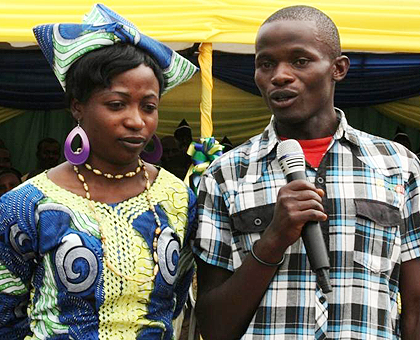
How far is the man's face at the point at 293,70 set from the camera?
9.09 ft

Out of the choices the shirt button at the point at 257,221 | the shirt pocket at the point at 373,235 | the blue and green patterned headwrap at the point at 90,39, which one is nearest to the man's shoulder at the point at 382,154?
the shirt pocket at the point at 373,235

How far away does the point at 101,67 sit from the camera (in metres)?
2.80

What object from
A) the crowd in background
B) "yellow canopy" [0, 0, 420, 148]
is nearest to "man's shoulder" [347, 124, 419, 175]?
"yellow canopy" [0, 0, 420, 148]

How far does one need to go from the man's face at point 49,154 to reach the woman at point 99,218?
22.7ft

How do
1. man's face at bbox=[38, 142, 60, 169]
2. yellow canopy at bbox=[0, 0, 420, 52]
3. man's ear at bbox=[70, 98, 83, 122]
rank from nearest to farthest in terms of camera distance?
man's ear at bbox=[70, 98, 83, 122] < yellow canopy at bbox=[0, 0, 420, 52] < man's face at bbox=[38, 142, 60, 169]

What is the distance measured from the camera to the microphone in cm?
239

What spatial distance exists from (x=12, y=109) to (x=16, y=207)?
7869 millimetres

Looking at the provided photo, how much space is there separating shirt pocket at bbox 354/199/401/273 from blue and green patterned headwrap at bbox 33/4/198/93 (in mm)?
853

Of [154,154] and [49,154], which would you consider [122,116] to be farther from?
[49,154]

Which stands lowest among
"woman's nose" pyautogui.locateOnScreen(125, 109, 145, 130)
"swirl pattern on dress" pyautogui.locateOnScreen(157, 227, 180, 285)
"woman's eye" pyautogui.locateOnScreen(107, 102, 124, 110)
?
"swirl pattern on dress" pyautogui.locateOnScreen(157, 227, 180, 285)

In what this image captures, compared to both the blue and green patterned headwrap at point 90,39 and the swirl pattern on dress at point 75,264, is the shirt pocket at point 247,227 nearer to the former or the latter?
the swirl pattern on dress at point 75,264

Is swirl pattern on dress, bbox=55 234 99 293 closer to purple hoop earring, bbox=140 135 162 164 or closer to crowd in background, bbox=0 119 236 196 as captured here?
purple hoop earring, bbox=140 135 162 164

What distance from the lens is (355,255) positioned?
2711 millimetres

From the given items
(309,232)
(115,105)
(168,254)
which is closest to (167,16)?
(115,105)
